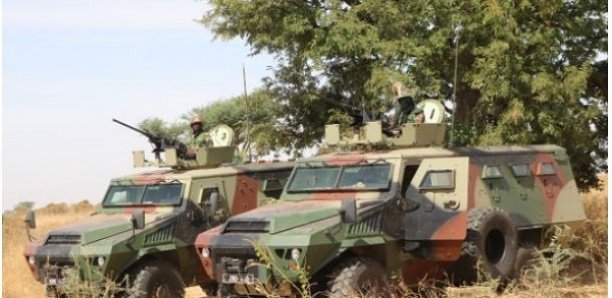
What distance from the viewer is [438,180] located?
10.4 meters

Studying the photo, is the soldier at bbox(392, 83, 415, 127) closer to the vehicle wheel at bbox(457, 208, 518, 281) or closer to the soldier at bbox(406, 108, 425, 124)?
the soldier at bbox(406, 108, 425, 124)

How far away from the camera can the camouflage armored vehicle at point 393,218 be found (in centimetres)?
921

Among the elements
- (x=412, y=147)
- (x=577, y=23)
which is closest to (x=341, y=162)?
(x=412, y=147)

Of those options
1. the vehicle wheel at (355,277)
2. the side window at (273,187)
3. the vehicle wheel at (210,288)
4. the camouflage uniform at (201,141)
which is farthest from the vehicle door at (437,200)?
the camouflage uniform at (201,141)

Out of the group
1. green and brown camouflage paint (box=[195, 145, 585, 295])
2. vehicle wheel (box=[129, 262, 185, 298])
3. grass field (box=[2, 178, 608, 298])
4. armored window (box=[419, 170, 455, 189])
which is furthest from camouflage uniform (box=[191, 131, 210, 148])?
armored window (box=[419, 170, 455, 189])

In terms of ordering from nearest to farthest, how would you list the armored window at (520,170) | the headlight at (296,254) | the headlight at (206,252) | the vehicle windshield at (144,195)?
the headlight at (296,254)
the headlight at (206,252)
the armored window at (520,170)
the vehicle windshield at (144,195)

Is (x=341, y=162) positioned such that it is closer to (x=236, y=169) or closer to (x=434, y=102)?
(x=434, y=102)

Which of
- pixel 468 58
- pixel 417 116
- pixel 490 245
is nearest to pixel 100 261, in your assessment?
pixel 417 116

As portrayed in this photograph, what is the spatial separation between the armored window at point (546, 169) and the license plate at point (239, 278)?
421 centimetres

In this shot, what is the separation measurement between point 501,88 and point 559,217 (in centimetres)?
368

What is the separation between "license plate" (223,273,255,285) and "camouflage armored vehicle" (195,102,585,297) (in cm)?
1

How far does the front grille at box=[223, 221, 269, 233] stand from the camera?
9.47 m

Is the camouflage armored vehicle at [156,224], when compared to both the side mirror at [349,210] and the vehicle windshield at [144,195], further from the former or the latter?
the side mirror at [349,210]

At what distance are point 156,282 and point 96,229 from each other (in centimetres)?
96
